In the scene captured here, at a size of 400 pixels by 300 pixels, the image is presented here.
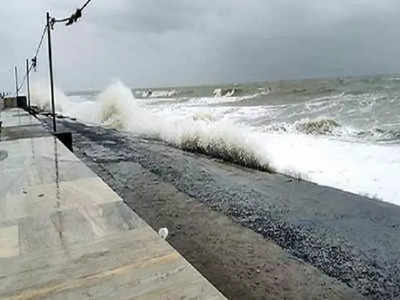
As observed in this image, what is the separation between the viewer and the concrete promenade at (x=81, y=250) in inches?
68.6

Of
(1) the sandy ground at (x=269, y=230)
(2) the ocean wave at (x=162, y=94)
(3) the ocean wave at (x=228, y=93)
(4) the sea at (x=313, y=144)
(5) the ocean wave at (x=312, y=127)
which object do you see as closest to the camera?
(1) the sandy ground at (x=269, y=230)

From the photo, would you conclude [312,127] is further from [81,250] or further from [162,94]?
[162,94]

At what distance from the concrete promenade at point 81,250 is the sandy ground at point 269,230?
2.33ft

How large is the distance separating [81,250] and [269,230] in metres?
1.98

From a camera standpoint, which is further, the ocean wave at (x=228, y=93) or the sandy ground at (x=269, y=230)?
the ocean wave at (x=228, y=93)

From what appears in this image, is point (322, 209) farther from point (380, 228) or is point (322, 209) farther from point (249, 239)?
point (249, 239)

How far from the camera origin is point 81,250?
2139 millimetres

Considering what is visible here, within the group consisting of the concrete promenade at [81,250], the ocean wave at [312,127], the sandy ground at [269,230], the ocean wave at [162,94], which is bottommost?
the sandy ground at [269,230]

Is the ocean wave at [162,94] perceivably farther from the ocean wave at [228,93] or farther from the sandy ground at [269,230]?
the sandy ground at [269,230]

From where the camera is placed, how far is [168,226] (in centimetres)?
360

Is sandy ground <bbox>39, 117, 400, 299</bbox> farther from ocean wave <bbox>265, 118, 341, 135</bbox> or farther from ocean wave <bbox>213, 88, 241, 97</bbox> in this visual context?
ocean wave <bbox>213, 88, 241, 97</bbox>

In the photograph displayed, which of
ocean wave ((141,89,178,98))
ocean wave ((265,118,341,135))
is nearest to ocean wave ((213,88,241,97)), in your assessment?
ocean wave ((141,89,178,98))

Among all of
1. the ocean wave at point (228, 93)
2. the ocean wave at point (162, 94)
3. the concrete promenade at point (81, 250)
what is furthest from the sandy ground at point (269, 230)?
the ocean wave at point (162, 94)

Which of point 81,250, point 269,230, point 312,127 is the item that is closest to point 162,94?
point 312,127
